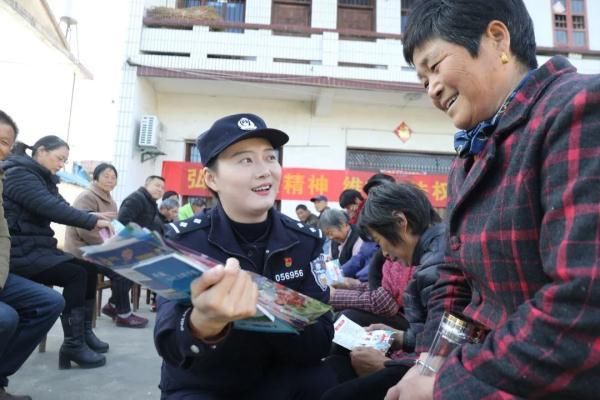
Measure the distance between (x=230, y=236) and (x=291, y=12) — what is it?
23.2 ft

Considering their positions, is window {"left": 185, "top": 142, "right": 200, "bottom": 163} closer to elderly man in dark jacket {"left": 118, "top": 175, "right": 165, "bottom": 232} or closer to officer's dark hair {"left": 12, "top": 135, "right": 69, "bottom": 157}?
elderly man in dark jacket {"left": 118, "top": 175, "right": 165, "bottom": 232}

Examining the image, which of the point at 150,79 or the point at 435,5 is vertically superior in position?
the point at 150,79

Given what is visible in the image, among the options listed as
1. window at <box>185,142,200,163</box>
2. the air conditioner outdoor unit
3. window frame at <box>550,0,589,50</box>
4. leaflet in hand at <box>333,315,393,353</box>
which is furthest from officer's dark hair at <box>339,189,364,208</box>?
window frame at <box>550,0,589,50</box>

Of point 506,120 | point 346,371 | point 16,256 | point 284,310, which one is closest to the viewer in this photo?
point 506,120

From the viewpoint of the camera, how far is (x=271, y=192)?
4.16ft

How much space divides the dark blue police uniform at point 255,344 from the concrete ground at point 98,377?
1272 millimetres

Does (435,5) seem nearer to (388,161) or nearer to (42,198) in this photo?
(42,198)

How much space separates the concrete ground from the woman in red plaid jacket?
75.4 inches

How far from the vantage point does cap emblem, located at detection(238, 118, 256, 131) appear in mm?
1206

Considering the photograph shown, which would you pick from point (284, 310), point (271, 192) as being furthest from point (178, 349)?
point (271, 192)

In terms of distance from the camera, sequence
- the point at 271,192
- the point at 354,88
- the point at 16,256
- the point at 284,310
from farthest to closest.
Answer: the point at 354,88, the point at 16,256, the point at 271,192, the point at 284,310

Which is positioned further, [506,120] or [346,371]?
[346,371]

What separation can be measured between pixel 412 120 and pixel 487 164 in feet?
22.8

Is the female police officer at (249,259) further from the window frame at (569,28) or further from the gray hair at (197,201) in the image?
the window frame at (569,28)
